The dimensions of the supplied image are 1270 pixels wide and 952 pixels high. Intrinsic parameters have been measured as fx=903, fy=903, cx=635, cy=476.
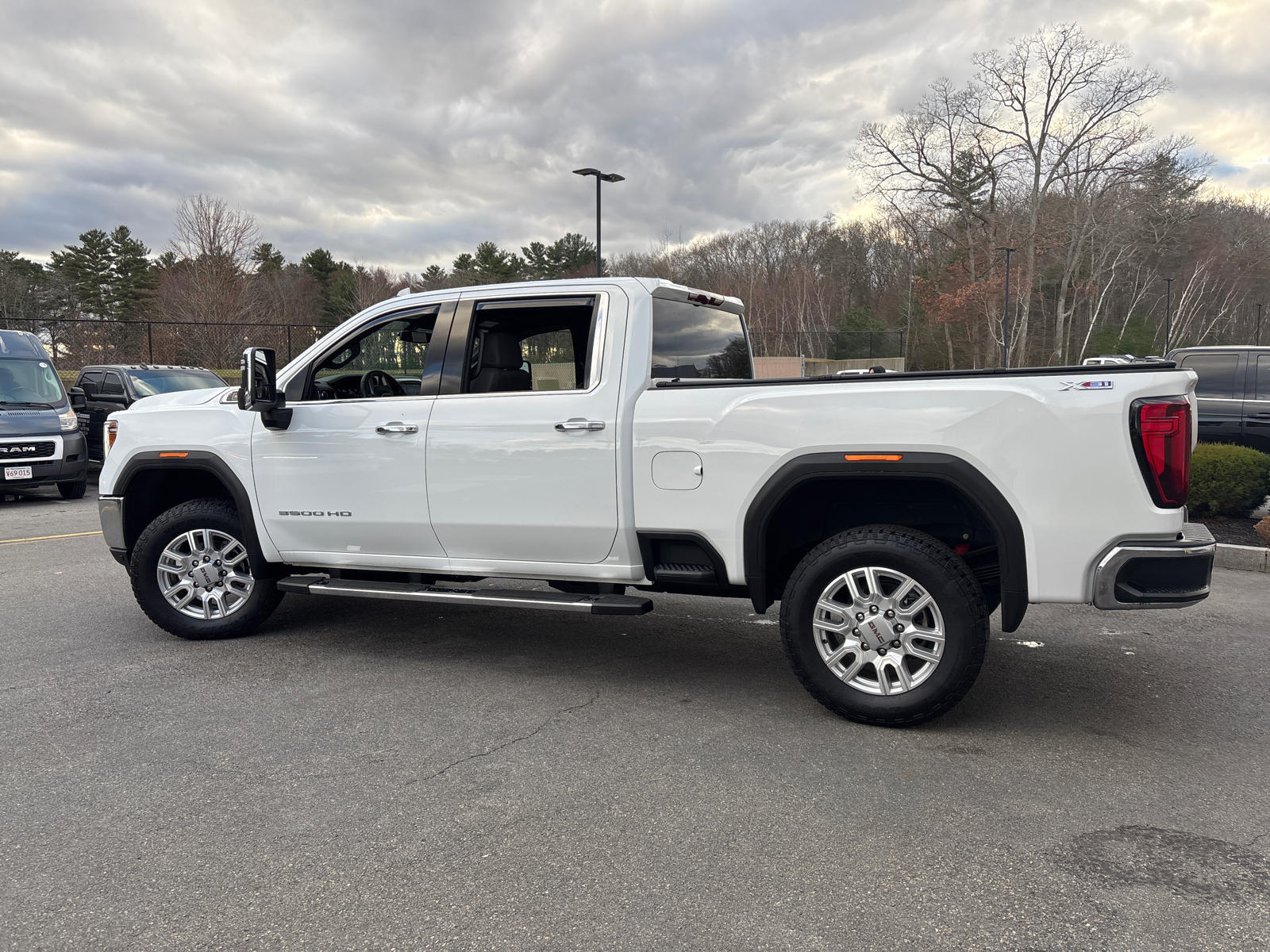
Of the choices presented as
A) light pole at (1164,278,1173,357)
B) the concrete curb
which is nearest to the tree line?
light pole at (1164,278,1173,357)

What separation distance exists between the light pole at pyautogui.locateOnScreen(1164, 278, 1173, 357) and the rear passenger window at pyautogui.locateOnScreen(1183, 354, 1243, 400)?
5009cm

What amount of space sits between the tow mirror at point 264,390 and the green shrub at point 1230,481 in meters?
8.79

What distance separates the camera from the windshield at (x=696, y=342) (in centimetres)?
483

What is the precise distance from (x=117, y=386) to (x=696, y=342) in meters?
14.1

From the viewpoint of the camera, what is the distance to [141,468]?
5.64 m

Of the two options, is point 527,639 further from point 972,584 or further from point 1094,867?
point 1094,867

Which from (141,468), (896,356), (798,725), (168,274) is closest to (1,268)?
(168,274)

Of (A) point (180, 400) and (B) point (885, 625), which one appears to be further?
(A) point (180, 400)

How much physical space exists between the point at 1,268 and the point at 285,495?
2467 inches

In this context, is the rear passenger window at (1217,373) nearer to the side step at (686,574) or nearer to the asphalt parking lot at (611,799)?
the asphalt parking lot at (611,799)

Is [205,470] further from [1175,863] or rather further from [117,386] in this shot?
[117,386]

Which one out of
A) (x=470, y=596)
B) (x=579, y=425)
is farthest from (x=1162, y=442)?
(x=470, y=596)

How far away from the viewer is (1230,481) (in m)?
9.36

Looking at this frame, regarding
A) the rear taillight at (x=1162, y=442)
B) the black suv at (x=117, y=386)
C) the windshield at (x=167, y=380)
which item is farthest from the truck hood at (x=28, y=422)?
the rear taillight at (x=1162, y=442)
